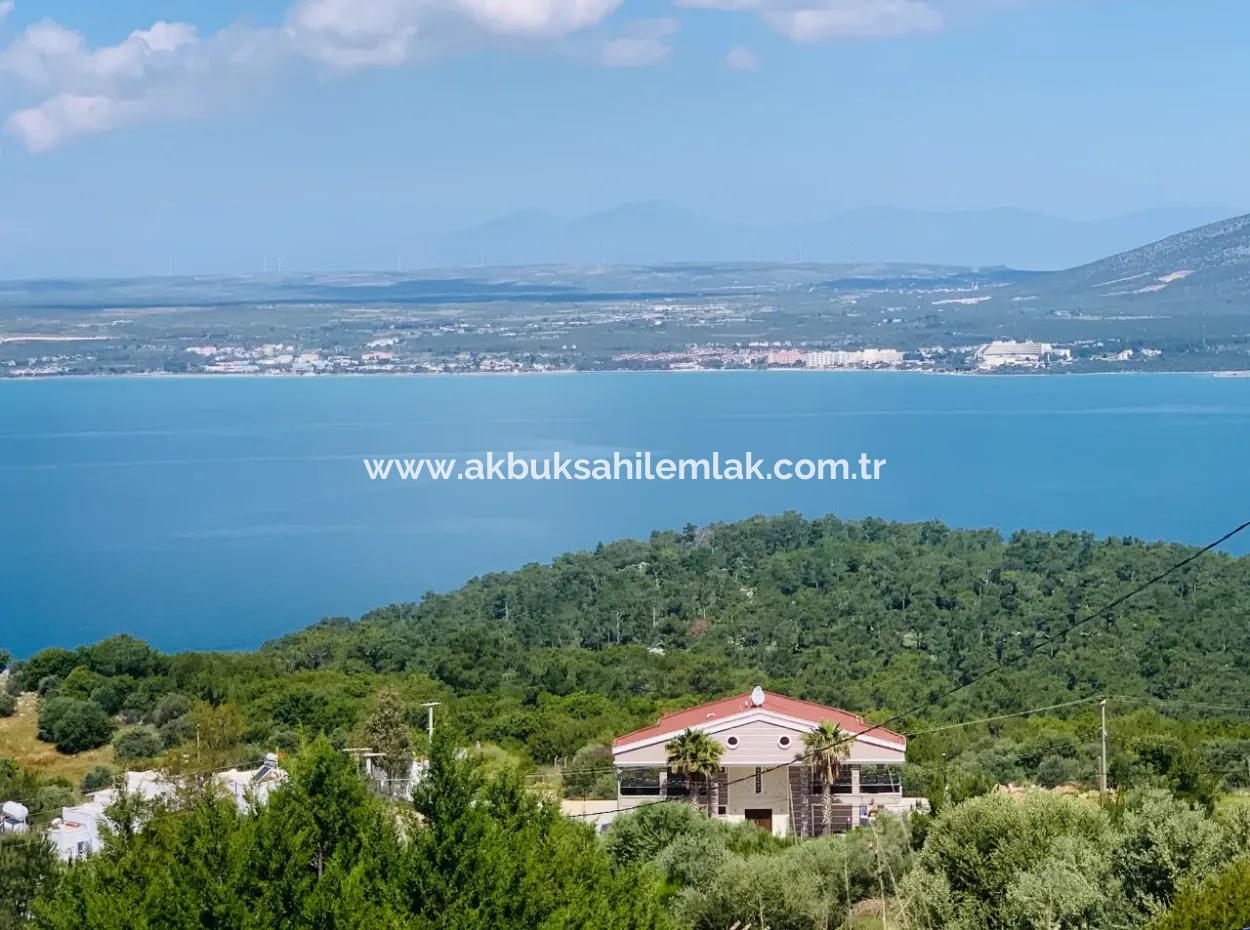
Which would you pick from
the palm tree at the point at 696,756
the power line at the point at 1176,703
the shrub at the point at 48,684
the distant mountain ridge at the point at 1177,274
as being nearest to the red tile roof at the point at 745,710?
the palm tree at the point at 696,756

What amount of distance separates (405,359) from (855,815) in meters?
100.0

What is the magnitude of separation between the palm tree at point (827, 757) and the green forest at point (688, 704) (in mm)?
809

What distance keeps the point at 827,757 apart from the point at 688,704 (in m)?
5.54

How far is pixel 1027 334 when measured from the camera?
113000mm

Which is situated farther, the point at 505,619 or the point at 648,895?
the point at 505,619

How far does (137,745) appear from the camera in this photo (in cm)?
1570

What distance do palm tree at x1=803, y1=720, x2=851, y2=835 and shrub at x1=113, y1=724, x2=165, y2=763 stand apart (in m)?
6.17

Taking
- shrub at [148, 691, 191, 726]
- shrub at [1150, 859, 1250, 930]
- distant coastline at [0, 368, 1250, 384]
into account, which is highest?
shrub at [1150, 859, 1250, 930]

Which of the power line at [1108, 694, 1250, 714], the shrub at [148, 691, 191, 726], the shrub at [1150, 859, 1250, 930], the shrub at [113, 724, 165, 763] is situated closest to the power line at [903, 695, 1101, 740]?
the power line at [1108, 694, 1250, 714]

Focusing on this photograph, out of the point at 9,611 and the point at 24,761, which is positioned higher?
the point at 24,761

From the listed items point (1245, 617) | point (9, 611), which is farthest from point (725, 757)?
point (9, 611)

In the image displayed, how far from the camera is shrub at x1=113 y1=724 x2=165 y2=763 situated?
15.5 m

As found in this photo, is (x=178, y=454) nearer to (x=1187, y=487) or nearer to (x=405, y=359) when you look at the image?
(x=1187, y=487)

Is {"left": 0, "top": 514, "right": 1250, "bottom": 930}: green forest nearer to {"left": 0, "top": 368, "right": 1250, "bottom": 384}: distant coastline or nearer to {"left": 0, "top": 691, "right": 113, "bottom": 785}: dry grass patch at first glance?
{"left": 0, "top": 691, "right": 113, "bottom": 785}: dry grass patch
